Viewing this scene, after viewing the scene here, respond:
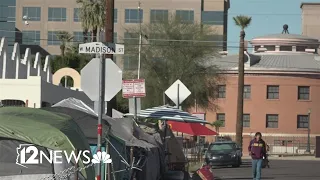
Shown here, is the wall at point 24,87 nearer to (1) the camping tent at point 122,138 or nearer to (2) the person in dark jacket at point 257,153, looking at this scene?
(2) the person in dark jacket at point 257,153

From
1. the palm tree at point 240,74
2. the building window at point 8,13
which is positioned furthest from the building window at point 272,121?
the building window at point 8,13

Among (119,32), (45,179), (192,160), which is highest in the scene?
(119,32)

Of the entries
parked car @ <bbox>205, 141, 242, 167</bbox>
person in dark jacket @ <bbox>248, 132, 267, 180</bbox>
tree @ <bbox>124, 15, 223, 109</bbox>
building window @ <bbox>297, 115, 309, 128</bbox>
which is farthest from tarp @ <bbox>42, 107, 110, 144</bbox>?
building window @ <bbox>297, 115, 309, 128</bbox>

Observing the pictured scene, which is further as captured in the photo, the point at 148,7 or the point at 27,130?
the point at 148,7

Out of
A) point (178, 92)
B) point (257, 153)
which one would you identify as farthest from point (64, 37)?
point (257, 153)

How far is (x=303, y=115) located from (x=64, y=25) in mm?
34087

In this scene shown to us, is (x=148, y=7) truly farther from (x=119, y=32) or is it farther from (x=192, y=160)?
(x=192, y=160)

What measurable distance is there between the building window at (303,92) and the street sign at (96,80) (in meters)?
63.9

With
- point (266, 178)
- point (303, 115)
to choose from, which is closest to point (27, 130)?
point (266, 178)

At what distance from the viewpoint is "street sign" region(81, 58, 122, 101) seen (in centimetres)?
1311

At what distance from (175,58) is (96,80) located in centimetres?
4014

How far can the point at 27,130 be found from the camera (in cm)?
1268

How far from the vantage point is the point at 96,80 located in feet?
43.0

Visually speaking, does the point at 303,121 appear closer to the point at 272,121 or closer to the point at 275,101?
the point at 272,121
